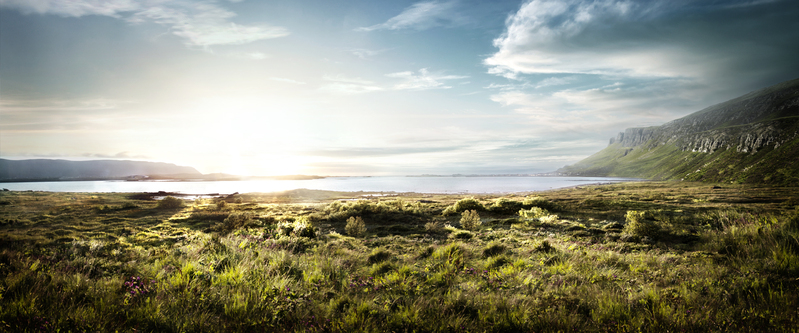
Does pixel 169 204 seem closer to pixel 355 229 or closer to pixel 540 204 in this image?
pixel 355 229

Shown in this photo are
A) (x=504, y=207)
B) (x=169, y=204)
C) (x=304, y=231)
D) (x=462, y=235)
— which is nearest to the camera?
(x=304, y=231)

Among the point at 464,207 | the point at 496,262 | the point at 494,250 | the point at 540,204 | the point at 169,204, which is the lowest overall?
the point at 169,204

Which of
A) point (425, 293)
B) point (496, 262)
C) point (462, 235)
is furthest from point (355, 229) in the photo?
point (425, 293)

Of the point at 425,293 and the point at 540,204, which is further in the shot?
the point at 540,204

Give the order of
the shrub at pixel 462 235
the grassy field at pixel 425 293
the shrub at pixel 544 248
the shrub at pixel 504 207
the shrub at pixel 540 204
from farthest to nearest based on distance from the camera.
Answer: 1. the shrub at pixel 540 204
2. the shrub at pixel 504 207
3. the shrub at pixel 462 235
4. the shrub at pixel 544 248
5. the grassy field at pixel 425 293

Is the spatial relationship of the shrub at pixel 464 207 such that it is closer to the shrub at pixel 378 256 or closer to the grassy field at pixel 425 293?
the shrub at pixel 378 256

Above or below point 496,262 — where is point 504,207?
below

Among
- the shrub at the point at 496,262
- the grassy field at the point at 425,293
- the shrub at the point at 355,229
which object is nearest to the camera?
the grassy field at the point at 425,293

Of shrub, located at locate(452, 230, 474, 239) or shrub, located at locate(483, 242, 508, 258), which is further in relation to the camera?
shrub, located at locate(452, 230, 474, 239)

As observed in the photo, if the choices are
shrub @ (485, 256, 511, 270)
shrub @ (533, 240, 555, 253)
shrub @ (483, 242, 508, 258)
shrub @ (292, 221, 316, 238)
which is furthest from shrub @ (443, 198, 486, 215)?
shrub @ (485, 256, 511, 270)

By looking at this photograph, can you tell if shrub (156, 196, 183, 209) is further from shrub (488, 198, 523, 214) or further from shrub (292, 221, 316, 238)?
shrub (488, 198, 523, 214)

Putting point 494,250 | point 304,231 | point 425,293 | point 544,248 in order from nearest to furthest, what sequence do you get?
point 425,293, point 544,248, point 494,250, point 304,231

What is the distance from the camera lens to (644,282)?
581 cm

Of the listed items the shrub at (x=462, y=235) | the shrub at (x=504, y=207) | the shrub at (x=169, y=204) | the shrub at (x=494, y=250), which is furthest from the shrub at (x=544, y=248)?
the shrub at (x=169, y=204)
